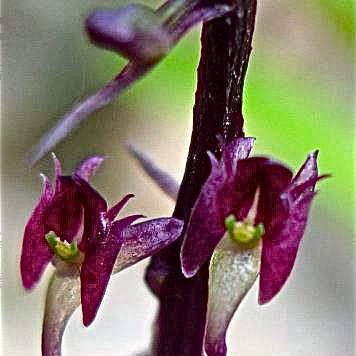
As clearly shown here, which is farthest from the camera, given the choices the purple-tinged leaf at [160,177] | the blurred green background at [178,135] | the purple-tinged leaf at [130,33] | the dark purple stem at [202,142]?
the blurred green background at [178,135]

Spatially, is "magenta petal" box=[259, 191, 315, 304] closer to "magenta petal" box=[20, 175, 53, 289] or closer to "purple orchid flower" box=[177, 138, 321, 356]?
"purple orchid flower" box=[177, 138, 321, 356]

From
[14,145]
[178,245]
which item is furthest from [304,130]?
[178,245]

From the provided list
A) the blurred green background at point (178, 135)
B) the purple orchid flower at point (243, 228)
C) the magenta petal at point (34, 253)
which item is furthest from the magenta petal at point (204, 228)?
the blurred green background at point (178, 135)

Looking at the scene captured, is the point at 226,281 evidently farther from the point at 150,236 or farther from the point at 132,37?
the point at 132,37

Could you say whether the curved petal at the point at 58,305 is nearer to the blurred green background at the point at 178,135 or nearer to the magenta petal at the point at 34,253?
the magenta petal at the point at 34,253

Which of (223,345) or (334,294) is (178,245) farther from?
(334,294)

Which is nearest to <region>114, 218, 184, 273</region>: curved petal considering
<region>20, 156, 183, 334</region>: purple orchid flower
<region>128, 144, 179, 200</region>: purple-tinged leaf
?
<region>20, 156, 183, 334</region>: purple orchid flower
